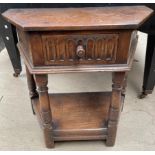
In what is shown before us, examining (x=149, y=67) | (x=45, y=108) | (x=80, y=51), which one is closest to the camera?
(x=80, y=51)

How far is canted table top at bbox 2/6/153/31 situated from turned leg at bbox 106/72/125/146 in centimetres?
20

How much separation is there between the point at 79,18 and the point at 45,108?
0.40 metres

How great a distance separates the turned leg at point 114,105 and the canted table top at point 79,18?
8.0 inches

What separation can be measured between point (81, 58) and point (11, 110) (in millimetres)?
755

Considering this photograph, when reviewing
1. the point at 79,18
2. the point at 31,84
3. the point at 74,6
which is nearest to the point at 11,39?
the point at 31,84

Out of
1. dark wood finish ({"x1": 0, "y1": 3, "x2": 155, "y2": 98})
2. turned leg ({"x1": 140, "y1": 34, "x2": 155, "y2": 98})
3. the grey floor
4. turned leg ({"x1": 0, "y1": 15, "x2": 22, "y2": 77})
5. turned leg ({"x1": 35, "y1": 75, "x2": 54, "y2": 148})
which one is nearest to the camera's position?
turned leg ({"x1": 35, "y1": 75, "x2": 54, "y2": 148})

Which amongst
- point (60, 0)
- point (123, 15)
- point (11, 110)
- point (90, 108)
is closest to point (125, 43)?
point (123, 15)

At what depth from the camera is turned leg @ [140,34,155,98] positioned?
1245 mm

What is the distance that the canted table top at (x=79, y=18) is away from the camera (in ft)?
2.28

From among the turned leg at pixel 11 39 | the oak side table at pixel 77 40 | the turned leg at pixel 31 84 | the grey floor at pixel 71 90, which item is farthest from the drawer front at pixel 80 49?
the turned leg at pixel 11 39

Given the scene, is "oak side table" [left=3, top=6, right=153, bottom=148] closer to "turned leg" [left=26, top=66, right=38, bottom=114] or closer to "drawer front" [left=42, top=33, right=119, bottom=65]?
"drawer front" [left=42, top=33, right=119, bottom=65]

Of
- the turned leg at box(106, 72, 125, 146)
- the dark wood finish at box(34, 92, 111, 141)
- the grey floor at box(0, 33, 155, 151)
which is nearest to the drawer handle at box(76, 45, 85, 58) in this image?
the turned leg at box(106, 72, 125, 146)

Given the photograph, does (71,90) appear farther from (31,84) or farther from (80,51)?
(80,51)

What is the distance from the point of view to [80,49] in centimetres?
73
